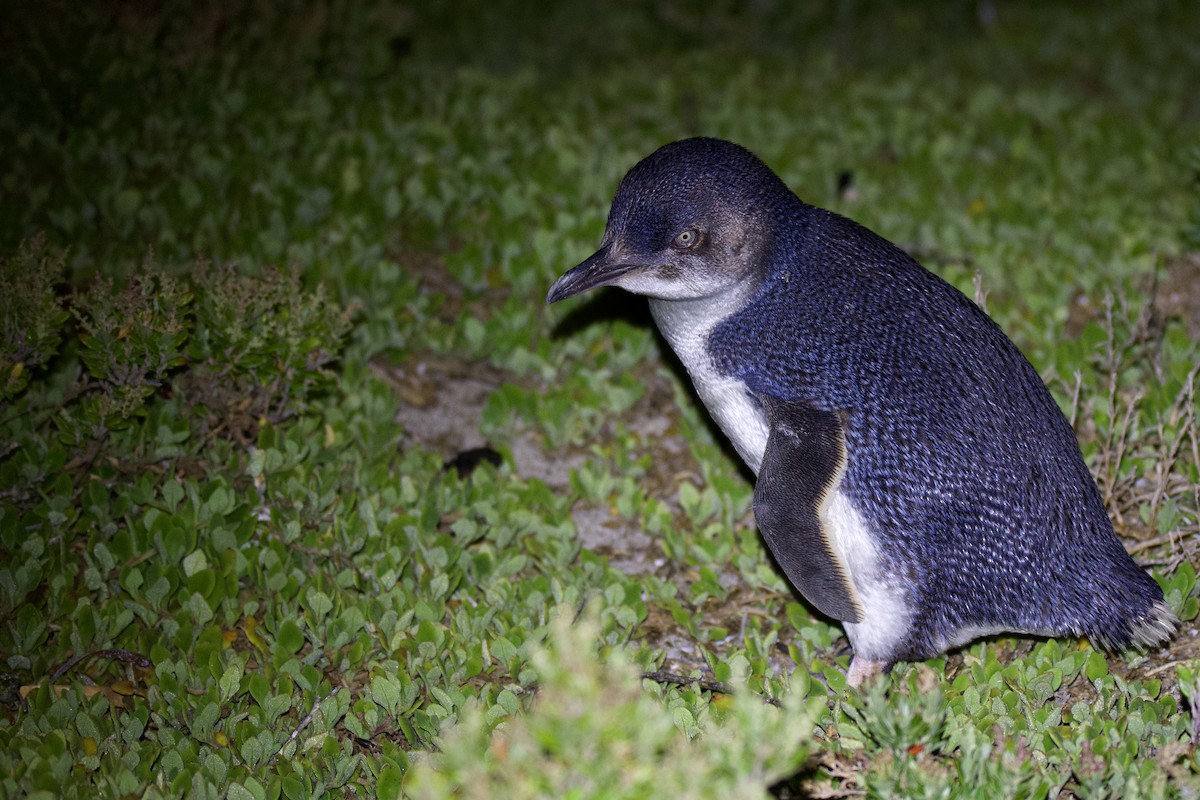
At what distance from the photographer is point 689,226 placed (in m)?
3.00

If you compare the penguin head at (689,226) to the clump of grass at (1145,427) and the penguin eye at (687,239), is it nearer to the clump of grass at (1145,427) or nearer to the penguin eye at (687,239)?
the penguin eye at (687,239)

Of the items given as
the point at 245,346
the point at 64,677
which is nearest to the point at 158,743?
the point at 64,677

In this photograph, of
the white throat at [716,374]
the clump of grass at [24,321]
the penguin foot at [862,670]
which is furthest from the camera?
the clump of grass at [24,321]

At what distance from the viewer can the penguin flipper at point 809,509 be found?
108 inches

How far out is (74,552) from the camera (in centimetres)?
327

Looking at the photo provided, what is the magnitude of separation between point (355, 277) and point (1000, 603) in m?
2.62

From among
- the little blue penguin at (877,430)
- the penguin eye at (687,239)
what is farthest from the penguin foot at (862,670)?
the penguin eye at (687,239)

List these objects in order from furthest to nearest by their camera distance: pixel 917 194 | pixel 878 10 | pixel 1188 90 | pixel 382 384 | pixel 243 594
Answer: pixel 878 10 → pixel 1188 90 → pixel 917 194 → pixel 382 384 → pixel 243 594

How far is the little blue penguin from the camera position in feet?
9.02

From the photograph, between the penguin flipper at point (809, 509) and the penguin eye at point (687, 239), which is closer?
the penguin flipper at point (809, 509)

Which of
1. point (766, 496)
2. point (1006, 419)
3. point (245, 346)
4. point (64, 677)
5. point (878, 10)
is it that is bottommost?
point (64, 677)

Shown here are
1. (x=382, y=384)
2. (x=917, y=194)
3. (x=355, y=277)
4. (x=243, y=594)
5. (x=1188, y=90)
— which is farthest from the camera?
(x=1188, y=90)

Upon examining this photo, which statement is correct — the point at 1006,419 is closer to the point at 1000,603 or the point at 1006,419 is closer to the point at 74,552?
the point at 1000,603

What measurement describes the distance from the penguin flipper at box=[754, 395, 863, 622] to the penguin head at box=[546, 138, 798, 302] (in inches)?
19.3
